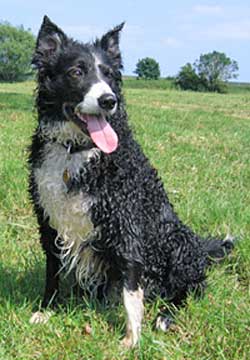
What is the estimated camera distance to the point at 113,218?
3.21 m

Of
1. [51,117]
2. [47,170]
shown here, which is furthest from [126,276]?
[51,117]

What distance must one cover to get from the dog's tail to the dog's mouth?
1386 millimetres

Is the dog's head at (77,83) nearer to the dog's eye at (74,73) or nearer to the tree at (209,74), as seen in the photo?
the dog's eye at (74,73)

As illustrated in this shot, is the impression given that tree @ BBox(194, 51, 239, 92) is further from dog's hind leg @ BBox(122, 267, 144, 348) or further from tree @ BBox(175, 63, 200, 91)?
dog's hind leg @ BBox(122, 267, 144, 348)

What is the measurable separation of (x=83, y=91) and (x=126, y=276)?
1.12m

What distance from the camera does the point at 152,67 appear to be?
72.4m

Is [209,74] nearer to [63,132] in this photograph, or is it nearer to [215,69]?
[215,69]

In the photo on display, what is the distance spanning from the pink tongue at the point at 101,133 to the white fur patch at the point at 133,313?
86cm

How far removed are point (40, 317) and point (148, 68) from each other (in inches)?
2777

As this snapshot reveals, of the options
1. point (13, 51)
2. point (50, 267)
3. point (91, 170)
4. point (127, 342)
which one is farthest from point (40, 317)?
point (13, 51)

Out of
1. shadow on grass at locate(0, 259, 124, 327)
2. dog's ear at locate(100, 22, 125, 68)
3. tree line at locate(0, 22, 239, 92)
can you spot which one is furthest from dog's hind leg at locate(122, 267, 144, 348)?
tree line at locate(0, 22, 239, 92)

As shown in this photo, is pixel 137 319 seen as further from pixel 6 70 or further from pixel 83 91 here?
pixel 6 70

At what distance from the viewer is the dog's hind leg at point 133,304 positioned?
3.19 metres

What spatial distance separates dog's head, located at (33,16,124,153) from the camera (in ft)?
9.94
